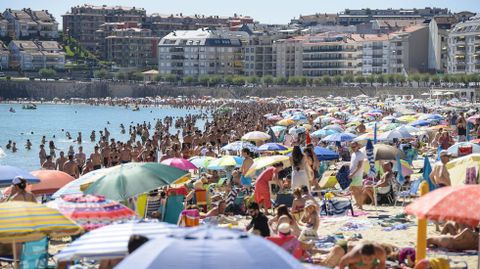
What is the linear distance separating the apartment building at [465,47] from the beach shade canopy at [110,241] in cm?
9866

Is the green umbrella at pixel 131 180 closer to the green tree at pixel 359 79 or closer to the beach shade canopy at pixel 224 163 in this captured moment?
the beach shade canopy at pixel 224 163

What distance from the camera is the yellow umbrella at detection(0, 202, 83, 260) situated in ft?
28.3

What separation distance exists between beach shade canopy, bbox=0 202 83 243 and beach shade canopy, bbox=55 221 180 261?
1104 mm

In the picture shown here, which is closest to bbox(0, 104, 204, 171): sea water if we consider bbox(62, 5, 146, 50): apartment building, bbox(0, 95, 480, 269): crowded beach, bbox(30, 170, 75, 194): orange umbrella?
bbox(30, 170, 75, 194): orange umbrella

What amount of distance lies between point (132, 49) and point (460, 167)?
467 ft

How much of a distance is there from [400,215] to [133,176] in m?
4.54

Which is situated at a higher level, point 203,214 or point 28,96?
point 203,214

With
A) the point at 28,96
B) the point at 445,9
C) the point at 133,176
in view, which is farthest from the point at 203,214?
the point at 445,9

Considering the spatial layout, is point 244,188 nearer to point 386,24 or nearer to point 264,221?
point 264,221

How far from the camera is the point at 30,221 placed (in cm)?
868

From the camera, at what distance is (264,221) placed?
10430mm

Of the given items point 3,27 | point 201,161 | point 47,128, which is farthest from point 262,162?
point 3,27

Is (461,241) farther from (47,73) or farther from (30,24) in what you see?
(30,24)

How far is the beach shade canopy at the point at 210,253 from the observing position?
5848 millimetres
